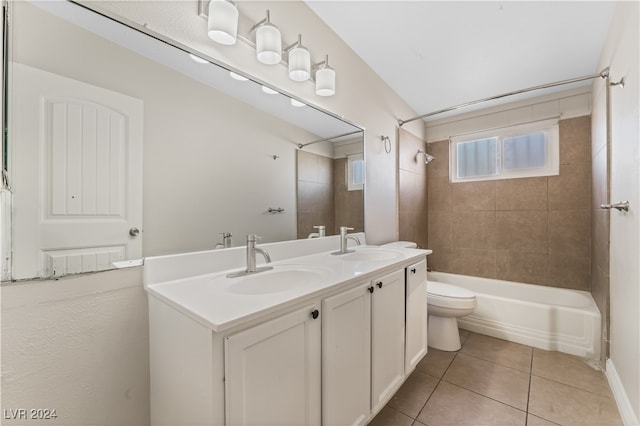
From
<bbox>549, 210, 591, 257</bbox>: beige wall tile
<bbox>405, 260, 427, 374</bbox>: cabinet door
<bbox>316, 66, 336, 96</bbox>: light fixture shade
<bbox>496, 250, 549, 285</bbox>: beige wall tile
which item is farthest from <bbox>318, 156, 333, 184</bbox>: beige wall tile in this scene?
<bbox>549, 210, 591, 257</bbox>: beige wall tile

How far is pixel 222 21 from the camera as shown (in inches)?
41.8

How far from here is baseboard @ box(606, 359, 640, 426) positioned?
4.15 ft

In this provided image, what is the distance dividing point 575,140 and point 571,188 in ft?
1.48

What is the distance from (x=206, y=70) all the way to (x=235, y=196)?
0.56 metres

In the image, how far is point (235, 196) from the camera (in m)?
1.26

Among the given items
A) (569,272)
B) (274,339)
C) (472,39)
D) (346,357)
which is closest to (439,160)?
(472,39)

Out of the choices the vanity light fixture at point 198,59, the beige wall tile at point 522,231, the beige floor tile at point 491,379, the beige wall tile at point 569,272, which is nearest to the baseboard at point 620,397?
the beige floor tile at point 491,379

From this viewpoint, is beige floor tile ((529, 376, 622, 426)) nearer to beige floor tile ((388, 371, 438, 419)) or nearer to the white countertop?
beige floor tile ((388, 371, 438, 419))

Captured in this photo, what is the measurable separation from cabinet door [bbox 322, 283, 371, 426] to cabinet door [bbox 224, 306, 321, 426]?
49 millimetres

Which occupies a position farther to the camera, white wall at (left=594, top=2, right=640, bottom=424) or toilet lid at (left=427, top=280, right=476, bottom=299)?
toilet lid at (left=427, top=280, right=476, bottom=299)

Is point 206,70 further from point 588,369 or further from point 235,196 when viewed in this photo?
point 588,369

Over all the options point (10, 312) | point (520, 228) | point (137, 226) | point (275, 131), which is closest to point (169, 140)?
point (137, 226)

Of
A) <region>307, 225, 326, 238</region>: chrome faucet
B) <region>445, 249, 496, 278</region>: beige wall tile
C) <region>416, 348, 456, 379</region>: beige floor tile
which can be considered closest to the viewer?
<region>307, 225, 326, 238</region>: chrome faucet

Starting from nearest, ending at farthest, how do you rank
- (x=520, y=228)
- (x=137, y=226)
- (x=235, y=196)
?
(x=137, y=226)
(x=235, y=196)
(x=520, y=228)
